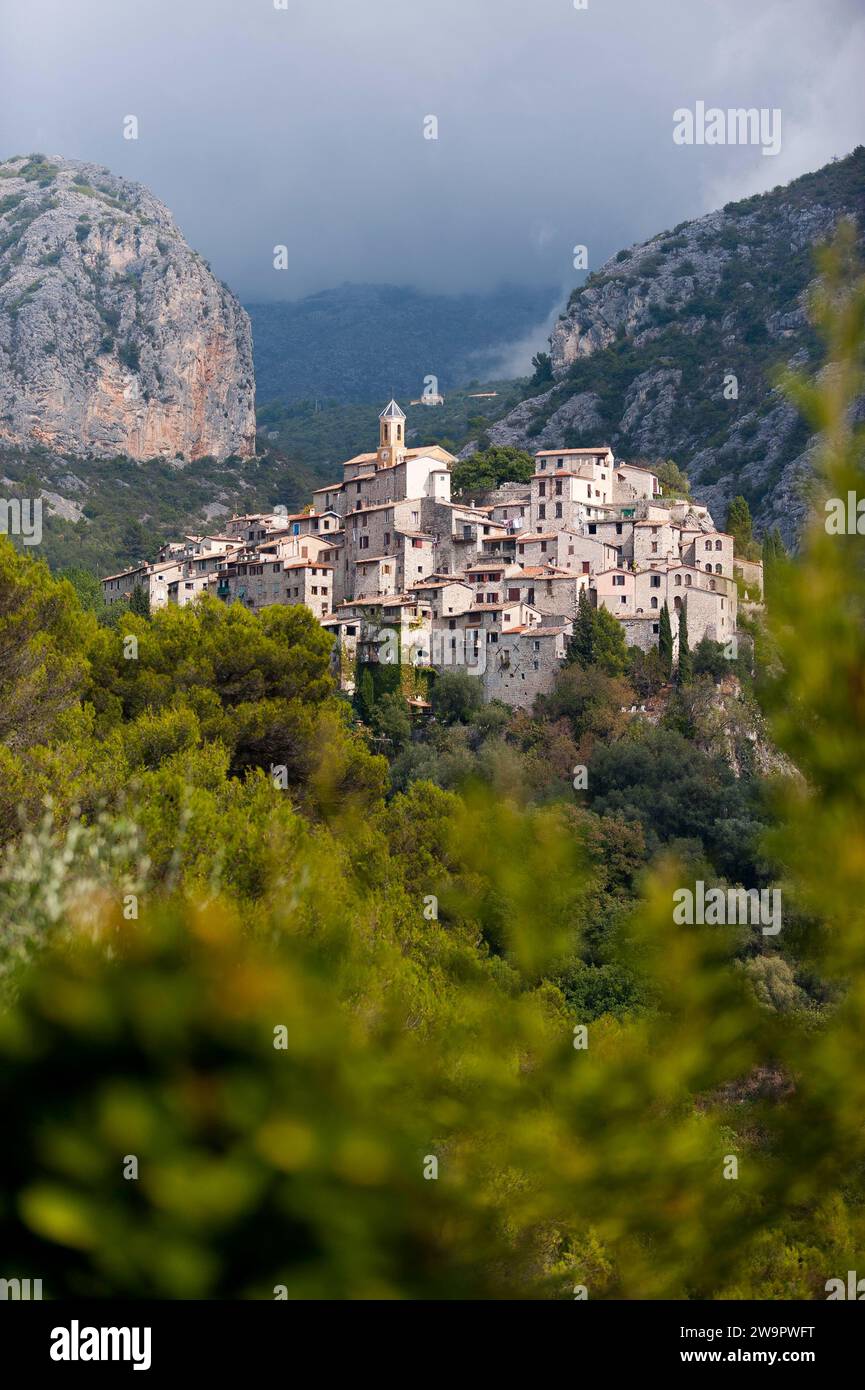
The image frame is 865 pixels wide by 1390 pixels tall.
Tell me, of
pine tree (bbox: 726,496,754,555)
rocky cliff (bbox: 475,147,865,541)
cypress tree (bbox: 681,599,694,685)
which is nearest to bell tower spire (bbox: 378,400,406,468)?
pine tree (bbox: 726,496,754,555)

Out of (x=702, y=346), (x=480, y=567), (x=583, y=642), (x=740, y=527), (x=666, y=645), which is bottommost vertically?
(x=583, y=642)

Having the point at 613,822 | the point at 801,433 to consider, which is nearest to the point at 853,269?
the point at 613,822

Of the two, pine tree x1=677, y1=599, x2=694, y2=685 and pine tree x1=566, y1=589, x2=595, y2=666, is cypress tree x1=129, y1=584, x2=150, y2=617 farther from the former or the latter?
pine tree x1=677, y1=599, x2=694, y2=685

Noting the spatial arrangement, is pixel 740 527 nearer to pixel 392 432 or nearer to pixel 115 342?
pixel 392 432

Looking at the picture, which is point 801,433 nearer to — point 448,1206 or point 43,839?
point 43,839

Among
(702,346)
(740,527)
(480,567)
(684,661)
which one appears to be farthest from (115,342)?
(684,661)

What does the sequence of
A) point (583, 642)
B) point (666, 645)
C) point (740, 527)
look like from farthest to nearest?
point (740, 527)
point (666, 645)
point (583, 642)

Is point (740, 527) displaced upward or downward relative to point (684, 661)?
upward
